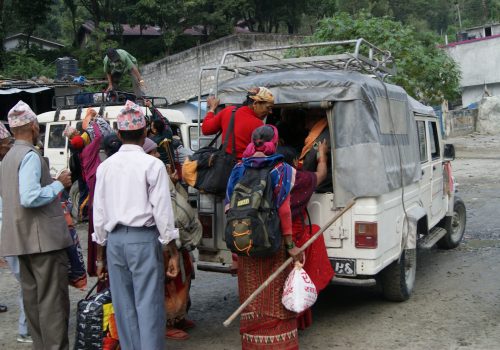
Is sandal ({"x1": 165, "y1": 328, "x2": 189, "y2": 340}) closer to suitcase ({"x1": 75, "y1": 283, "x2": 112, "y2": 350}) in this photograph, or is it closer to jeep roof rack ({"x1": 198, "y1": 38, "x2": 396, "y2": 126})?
suitcase ({"x1": 75, "y1": 283, "x2": 112, "y2": 350})

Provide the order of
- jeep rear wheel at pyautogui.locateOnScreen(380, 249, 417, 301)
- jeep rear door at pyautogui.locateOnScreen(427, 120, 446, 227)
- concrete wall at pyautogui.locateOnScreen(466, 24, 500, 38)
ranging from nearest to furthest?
jeep rear wheel at pyautogui.locateOnScreen(380, 249, 417, 301) → jeep rear door at pyautogui.locateOnScreen(427, 120, 446, 227) → concrete wall at pyautogui.locateOnScreen(466, 24, 500, 38)

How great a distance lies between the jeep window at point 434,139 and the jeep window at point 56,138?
730 cm

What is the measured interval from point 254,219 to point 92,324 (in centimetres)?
143

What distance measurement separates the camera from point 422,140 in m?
6.71

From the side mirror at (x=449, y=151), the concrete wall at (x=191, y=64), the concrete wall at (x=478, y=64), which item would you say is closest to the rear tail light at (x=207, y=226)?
the side mirror at (x=449, y=151)

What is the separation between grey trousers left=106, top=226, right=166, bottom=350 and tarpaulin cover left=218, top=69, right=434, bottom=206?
69.4 inches

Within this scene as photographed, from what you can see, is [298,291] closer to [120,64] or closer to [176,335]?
[176,335]

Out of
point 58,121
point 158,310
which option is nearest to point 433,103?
point 58,121

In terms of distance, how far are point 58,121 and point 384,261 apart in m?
8.22

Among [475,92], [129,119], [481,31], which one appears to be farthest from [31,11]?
[481,31]

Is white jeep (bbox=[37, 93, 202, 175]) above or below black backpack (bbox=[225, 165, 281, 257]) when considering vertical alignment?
above

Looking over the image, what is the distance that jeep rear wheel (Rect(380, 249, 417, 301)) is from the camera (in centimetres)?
570

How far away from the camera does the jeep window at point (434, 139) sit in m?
7.13

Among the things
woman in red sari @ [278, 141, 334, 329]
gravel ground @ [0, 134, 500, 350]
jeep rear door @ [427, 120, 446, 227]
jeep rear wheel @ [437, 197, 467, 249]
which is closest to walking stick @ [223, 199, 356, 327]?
woman in red sari @ [278, 141, 334, 329]
